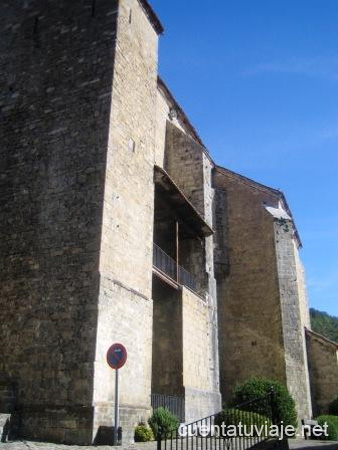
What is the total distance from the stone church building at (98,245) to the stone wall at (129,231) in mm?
45

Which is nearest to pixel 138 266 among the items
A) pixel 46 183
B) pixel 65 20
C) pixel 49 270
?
pixel 49 270

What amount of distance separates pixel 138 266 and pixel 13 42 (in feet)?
25.5

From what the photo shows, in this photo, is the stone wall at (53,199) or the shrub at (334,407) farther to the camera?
the shrub at (334,407)

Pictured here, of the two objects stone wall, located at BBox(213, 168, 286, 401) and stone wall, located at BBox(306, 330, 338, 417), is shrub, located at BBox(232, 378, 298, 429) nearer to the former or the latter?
stone wall, located at BBox(213, 168, 286, 401)

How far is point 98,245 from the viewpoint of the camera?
10.0m

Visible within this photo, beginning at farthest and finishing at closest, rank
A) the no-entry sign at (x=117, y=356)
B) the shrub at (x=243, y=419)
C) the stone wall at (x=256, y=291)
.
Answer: the stone wall at (x=256, y=291), the shrub at (x=243, y=419), the no-entry sign at (x=117, y=356)

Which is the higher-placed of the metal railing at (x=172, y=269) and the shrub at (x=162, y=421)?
the metal railing at (x=172, y=269)

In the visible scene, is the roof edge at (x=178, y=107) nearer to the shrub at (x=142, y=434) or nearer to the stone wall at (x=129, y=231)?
the stone wall at (x=129, y=231)

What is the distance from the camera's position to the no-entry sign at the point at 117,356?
8.04m

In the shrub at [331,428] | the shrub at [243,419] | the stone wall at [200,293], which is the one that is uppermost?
the stone wall at [200,293]

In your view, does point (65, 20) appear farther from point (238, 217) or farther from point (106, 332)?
point (238, 217)

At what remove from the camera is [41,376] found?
370 inches

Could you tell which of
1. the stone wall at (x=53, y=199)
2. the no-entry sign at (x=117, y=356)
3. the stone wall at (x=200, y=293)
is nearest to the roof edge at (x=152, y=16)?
the stone wall at (x=53, y=199)

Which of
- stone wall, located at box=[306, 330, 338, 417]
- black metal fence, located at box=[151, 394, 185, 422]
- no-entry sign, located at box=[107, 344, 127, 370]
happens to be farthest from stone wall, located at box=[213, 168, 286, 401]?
no-entry sign, located at box=[107, 344, 127, 370]
